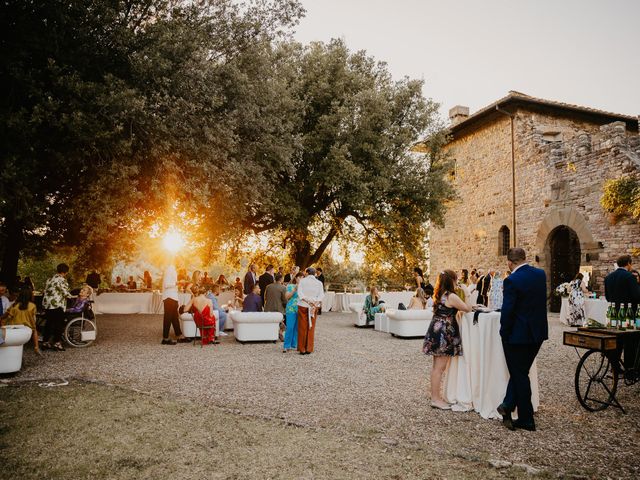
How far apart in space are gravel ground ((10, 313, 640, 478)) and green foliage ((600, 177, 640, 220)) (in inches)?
291

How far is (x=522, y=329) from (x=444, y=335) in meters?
0.97

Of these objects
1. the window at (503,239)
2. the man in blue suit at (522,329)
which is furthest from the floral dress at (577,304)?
the man in blue suit at (522,329)

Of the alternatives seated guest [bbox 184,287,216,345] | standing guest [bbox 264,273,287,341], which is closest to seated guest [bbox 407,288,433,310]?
standing guest [bbox 264,273,287,341]

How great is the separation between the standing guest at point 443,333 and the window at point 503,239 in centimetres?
1676

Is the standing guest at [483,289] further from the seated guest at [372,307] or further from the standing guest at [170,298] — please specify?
the standing guest at [170,298]

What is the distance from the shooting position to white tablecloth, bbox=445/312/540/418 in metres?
5.10

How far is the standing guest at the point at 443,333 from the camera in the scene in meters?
5.32

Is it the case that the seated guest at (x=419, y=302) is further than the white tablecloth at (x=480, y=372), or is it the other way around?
the seated guest at (x=419, y=302)

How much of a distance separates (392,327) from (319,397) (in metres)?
6.66

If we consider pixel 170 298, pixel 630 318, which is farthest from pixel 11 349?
pixel 630 318

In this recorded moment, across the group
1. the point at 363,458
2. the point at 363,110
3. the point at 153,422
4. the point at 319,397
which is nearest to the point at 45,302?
the point at 153,422

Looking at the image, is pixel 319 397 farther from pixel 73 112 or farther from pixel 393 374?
pixel 73 112

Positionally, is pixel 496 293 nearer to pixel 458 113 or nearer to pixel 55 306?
pixel 55 306

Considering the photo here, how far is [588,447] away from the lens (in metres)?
4.17
